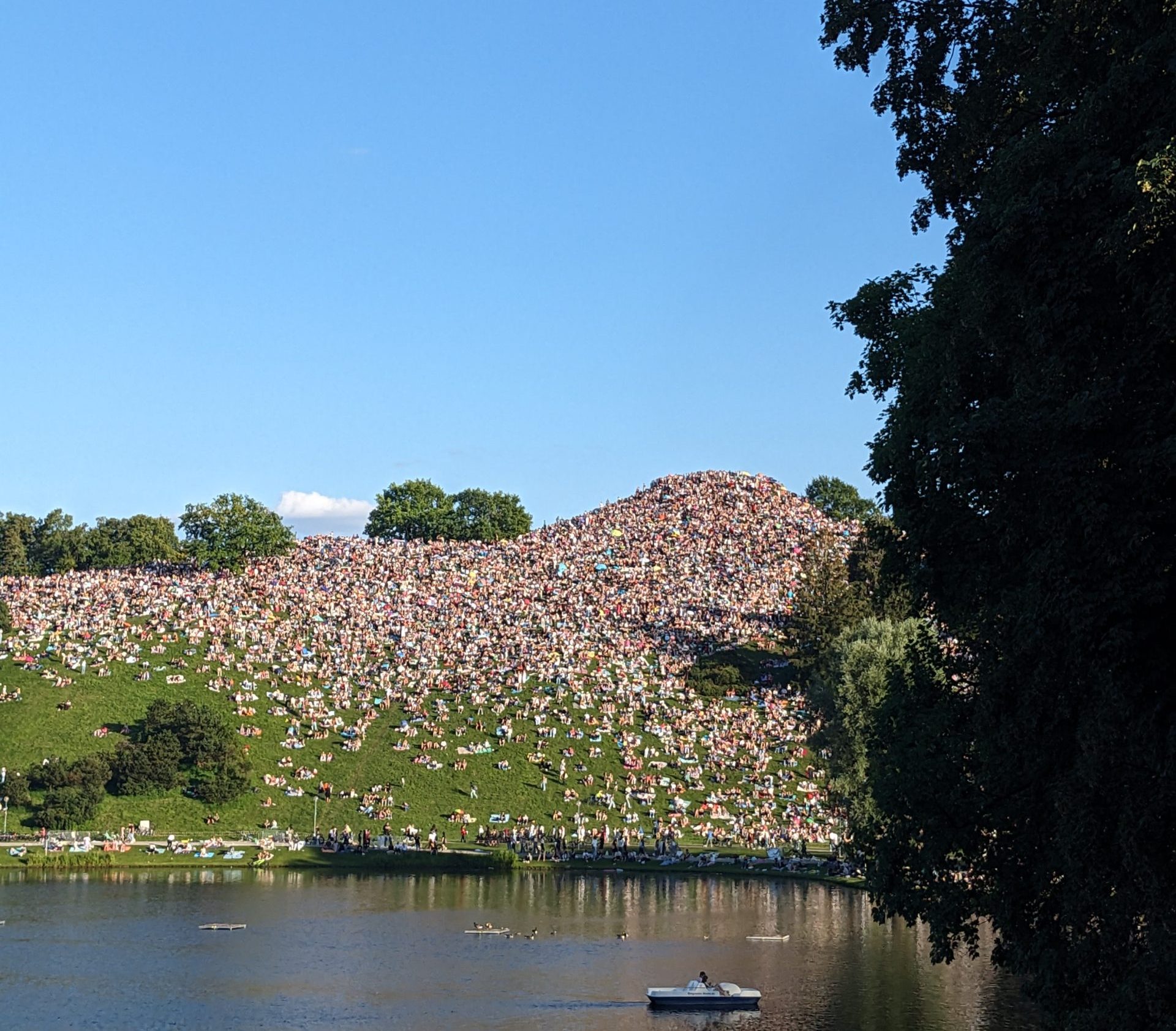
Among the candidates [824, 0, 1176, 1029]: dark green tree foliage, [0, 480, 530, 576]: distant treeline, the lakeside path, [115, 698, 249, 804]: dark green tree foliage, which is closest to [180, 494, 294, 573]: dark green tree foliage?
[0, 480, 530, 576]: distant treeline

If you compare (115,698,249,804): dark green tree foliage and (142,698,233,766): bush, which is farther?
(142,698,233,766): bush

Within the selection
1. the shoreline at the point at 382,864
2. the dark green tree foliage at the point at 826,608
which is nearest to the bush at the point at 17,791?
the shoreline at the point at 382,864

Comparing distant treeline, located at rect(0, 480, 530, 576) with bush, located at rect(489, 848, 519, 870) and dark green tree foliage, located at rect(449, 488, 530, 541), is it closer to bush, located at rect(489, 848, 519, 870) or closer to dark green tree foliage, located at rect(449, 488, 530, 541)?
dark green tree foliage, located at rect(449, 488, 530, 541)

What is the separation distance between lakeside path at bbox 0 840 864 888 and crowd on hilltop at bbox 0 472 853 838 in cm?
783

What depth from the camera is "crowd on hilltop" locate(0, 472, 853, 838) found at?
8281 cm

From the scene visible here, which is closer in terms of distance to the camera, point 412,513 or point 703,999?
point 703,999

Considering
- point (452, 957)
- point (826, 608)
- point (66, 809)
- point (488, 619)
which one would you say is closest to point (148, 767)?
point (66, 809)

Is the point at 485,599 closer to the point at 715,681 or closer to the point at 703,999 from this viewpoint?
the point at 715,681

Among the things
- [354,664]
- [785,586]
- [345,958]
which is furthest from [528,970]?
[785,586]

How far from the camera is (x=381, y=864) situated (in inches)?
2437

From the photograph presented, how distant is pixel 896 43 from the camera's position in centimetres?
2356

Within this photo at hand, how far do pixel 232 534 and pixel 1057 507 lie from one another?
358 ft

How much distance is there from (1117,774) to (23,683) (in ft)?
258

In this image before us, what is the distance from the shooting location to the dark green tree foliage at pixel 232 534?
11643cm
